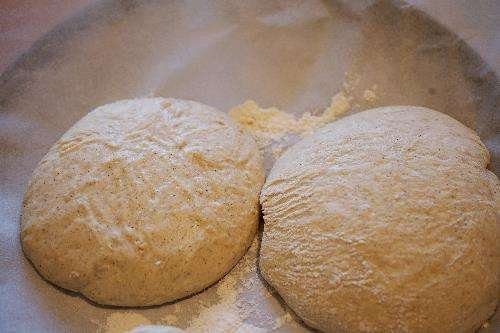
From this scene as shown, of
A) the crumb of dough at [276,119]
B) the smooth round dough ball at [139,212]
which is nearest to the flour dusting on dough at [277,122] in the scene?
the crumb of dough at [276,119]

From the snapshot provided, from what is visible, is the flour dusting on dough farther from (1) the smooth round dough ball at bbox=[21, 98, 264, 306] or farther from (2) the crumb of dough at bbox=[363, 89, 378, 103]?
(1) the smooth round dough ball at bbox=[21, 98, 264, 306]

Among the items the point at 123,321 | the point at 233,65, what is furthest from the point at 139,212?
the point at 233,65

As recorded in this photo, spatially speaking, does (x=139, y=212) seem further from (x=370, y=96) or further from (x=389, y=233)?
(x=370, y=96)

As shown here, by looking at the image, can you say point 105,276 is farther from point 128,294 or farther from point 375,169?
point 375,169

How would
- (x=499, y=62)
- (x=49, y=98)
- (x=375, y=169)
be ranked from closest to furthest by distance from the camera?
(x=375, y=169) → (x=499, y=62) → (x=49, y=98)

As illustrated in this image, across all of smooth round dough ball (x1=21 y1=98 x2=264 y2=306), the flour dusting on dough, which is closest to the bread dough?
smooth round dough ball (x1=21 y1=98 x2=264 y2=306)

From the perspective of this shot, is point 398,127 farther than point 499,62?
No

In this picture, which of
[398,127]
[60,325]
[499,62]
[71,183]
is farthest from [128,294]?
[499,62]
